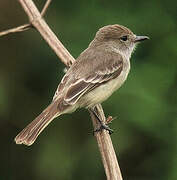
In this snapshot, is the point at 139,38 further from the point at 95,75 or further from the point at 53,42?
the point at 53,42

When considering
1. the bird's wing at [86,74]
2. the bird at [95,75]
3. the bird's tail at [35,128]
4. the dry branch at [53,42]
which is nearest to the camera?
the dry branch at [53,42]

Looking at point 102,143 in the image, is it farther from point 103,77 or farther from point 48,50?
point 48,50

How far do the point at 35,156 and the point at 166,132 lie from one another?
1559mm

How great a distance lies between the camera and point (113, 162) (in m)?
4.44

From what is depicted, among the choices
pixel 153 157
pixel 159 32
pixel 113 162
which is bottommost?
pixel 113 162

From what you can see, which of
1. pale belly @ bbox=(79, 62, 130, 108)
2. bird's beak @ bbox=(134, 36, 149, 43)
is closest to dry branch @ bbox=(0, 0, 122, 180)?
Answer: pale belly @ bbox=(79, 62, 130, 108)

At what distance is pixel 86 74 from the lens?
613cm

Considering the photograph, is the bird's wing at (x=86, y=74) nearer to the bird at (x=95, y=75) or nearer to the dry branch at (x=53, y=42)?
the bird at (x=95, y=75)

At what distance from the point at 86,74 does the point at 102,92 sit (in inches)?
9.8

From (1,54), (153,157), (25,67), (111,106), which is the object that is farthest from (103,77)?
(1,54)

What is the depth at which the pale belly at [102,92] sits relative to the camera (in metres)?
5.92

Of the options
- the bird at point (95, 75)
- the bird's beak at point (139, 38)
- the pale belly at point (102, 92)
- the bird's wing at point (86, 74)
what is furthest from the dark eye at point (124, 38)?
the pale belly at point (102, 92)

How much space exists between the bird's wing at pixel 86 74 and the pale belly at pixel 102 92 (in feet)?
0.13

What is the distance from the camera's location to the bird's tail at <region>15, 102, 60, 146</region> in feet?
16.9
